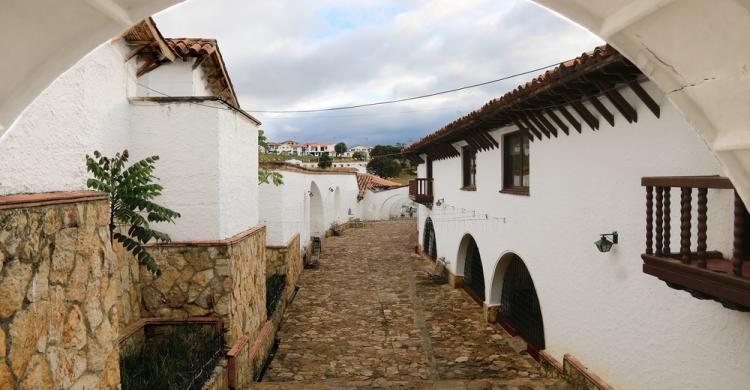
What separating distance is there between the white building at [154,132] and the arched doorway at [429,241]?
1114cm

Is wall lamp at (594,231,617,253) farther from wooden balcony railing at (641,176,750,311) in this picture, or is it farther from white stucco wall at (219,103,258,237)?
white stucco wall at (219,103,258,237)

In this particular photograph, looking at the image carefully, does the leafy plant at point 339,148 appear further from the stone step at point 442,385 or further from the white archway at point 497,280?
the stone step at point 442,385

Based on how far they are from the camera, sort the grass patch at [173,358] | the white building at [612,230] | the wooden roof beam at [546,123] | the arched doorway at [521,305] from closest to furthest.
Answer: the white building at [612,230], the grass patch at [173,358], the wooden roof beam at [546,123], the arched doorway at [521,305]

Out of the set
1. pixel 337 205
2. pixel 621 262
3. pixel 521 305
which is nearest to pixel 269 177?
pixel 521 305

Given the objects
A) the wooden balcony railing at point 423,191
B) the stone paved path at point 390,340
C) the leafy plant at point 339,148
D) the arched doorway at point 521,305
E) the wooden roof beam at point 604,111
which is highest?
the leafy plant at point 339,148

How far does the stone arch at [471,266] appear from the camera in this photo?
43.3 feet

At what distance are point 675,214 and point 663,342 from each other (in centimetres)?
149

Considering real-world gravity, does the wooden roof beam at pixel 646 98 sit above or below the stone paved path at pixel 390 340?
above

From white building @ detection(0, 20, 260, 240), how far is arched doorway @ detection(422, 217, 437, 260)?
11.1 meters

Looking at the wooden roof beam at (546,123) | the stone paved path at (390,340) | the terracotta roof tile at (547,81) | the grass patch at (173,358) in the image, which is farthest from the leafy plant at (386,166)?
the grass patch at (173,358)

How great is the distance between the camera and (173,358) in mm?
5719

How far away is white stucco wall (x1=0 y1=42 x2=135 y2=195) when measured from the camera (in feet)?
11.8

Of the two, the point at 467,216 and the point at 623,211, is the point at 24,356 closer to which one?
the point at 623,211

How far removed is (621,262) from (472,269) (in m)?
8.23
